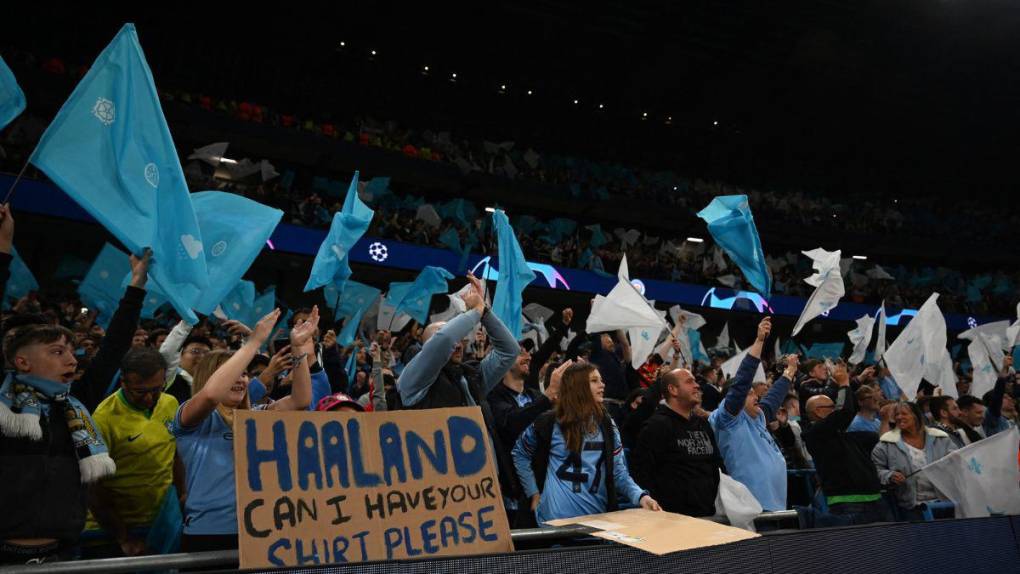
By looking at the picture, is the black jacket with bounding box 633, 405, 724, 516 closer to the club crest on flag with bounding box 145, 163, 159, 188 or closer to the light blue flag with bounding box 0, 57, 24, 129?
the club crest on flag with bounding box 145, 163, 159, 188

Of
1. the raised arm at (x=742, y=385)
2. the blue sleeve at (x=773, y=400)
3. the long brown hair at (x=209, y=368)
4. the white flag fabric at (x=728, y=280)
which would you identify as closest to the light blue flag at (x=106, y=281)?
the long brown hair at (x=209, y=368)

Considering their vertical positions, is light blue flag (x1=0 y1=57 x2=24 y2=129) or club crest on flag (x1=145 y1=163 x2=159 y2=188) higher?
light blue flag (x1=0 y1=57 x2=24 y2=129)

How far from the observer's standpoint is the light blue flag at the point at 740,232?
6.88 metres

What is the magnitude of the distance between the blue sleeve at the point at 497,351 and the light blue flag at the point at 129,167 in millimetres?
1531

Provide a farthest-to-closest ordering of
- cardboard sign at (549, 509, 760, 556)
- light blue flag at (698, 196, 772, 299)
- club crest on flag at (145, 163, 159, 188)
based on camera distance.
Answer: light blue flag at (698, 196, 772, 299) < club crest on flag at (145, 163, 159, 188) < cardboard sign at (549, 509, 760, 556)

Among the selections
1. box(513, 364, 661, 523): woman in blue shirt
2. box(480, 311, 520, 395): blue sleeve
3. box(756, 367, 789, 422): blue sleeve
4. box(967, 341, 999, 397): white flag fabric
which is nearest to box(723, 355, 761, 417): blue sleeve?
box(756, 367, 789, 422): blue sleeve

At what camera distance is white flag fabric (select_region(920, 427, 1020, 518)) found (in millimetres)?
4594

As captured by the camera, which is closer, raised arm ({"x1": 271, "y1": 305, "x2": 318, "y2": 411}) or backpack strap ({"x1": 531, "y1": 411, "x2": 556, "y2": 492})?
raised arm ({"x1": 271, "y1": 305, "x2": 318, "y2": 411})

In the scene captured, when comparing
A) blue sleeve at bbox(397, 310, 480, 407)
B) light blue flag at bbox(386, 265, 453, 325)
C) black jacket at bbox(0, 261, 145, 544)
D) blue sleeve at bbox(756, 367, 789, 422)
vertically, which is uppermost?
light blue flag at bbox(386, 265, 453, 325)

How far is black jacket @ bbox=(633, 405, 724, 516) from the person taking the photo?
157 inches

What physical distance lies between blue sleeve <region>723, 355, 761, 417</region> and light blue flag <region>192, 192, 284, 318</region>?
10.3ft

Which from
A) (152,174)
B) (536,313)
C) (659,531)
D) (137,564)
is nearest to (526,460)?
(659,531)

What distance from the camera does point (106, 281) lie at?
8406 mm

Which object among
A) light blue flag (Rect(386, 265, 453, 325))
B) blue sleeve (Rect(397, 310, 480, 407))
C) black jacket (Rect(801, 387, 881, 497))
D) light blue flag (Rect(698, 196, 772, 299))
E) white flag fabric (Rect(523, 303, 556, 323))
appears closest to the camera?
blue sleeve (Rect(397, 310, 480, 407))
